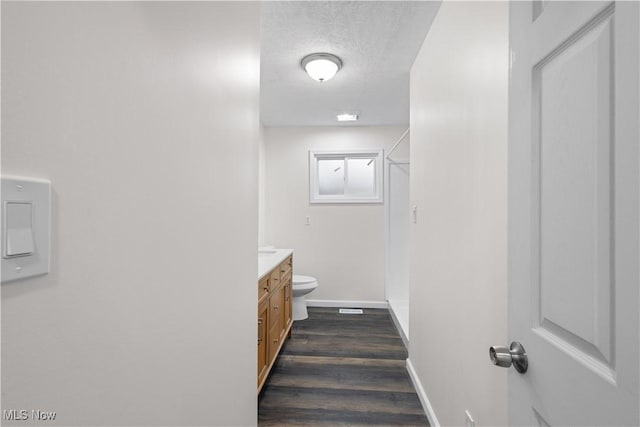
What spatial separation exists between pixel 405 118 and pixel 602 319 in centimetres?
366

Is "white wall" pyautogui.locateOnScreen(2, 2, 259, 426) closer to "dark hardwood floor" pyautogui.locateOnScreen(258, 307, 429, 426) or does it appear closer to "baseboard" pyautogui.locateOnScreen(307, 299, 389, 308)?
"dark hardwood floor" pyautogui.locateOnScreen(258, 307, 429, 426)

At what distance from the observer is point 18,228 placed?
0.43m

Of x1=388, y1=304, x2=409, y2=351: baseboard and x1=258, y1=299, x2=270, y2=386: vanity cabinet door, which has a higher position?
x1=258, y1=299, x2=270, y2=386: vanity cabinet door

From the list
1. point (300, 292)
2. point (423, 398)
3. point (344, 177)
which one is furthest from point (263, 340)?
point (344, 177)

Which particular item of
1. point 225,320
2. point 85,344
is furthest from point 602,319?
point 225,320

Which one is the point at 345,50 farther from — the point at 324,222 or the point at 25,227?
the point at 324,222

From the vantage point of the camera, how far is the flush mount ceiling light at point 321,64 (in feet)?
7.75

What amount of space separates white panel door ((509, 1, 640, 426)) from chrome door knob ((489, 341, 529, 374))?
0.02 meters

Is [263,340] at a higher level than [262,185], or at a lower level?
lower

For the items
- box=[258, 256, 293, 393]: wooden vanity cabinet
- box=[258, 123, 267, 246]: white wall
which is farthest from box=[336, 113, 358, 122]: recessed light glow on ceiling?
box=[258, 256, 293, 393]: wooden vanity cabinet

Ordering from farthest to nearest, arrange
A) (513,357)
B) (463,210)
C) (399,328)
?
(399,328) → (463,210) → (513,357)

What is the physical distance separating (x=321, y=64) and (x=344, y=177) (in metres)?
2.12

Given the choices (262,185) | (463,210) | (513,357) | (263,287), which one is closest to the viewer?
(513,357)

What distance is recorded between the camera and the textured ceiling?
6.00 ft
